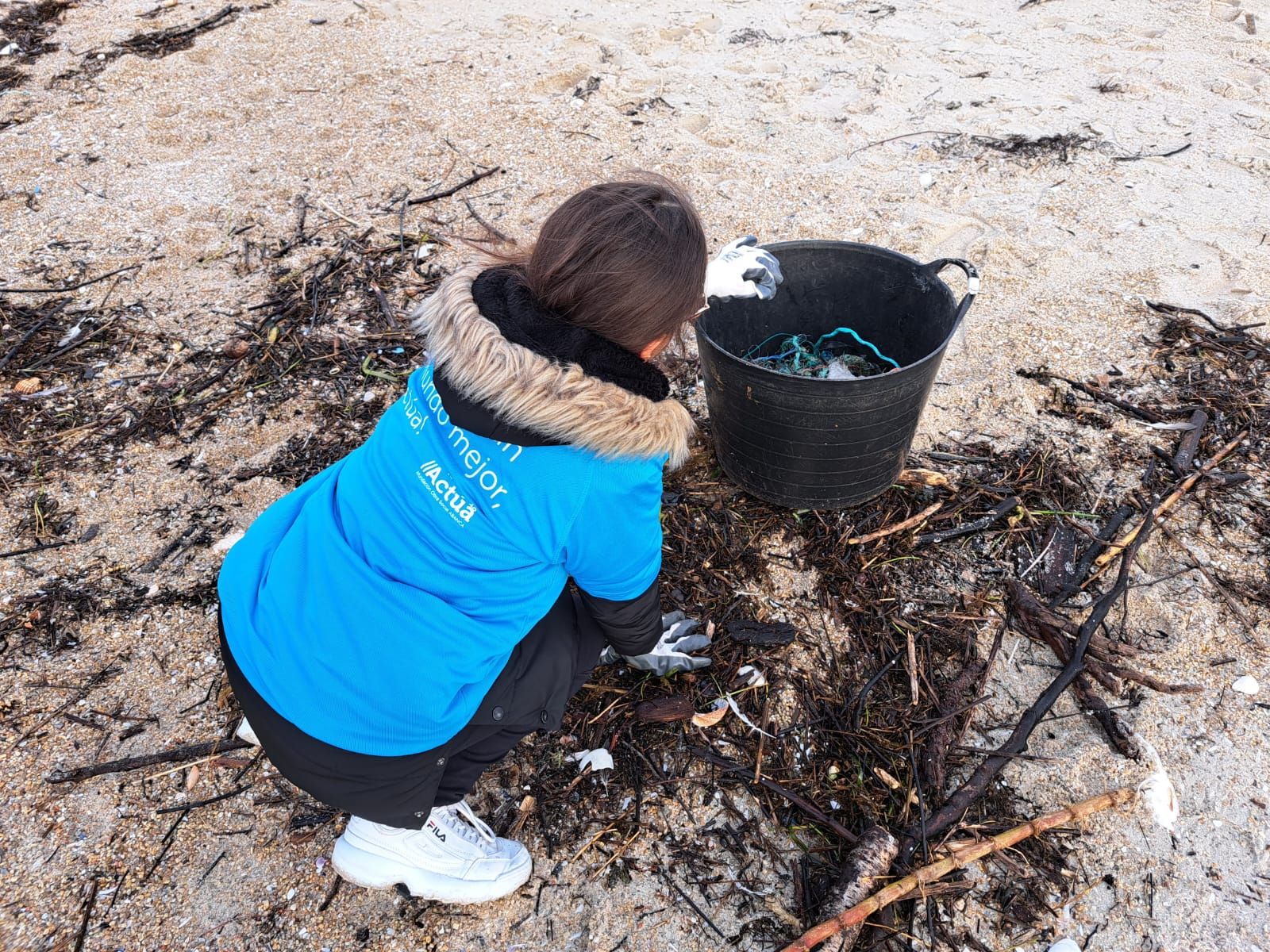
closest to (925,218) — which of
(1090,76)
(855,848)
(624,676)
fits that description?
(1090,76)

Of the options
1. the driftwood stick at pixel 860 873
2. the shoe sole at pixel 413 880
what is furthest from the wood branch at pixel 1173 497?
the shoe sole at pixel 413 880

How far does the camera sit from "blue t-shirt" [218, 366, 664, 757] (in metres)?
1.40

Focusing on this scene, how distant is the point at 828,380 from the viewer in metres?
2.10

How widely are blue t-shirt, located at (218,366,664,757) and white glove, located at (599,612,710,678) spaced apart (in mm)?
725

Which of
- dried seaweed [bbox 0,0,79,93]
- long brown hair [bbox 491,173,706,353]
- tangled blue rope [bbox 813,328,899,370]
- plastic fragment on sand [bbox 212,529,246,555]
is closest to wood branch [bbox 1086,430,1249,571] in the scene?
tangled blue rope [bbox 813,328,899,370]

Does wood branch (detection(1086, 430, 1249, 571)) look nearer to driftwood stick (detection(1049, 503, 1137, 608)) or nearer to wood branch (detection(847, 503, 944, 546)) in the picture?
driftwood stick (detection(1049, 503, 1137, 608))

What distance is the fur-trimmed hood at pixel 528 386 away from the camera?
1319 mm

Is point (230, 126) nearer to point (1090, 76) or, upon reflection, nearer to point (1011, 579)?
point (1011, 579)

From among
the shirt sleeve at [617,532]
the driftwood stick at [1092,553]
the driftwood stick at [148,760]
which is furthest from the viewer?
the driftwood stick at [1092,553]

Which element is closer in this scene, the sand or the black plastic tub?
the sand

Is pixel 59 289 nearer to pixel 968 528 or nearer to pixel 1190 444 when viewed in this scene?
pixel 968 528

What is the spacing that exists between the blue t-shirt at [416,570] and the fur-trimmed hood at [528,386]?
0.05 metres

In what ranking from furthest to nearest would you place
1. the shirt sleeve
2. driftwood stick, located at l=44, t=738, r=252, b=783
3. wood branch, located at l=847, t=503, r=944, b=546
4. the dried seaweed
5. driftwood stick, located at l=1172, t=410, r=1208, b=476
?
the dried seaweed, driftwood stick, located at l=1172, t=410, r=1208, b=476, wood branch, located at l=847, t=503, r=944, b=546, driftwood stick, located at l=44, t=738, r=252, b=783, the shirt sleeve

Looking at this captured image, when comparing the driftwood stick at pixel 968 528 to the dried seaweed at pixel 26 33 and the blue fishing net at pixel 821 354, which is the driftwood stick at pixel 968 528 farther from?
the dried seaweed at pixel 26 33
